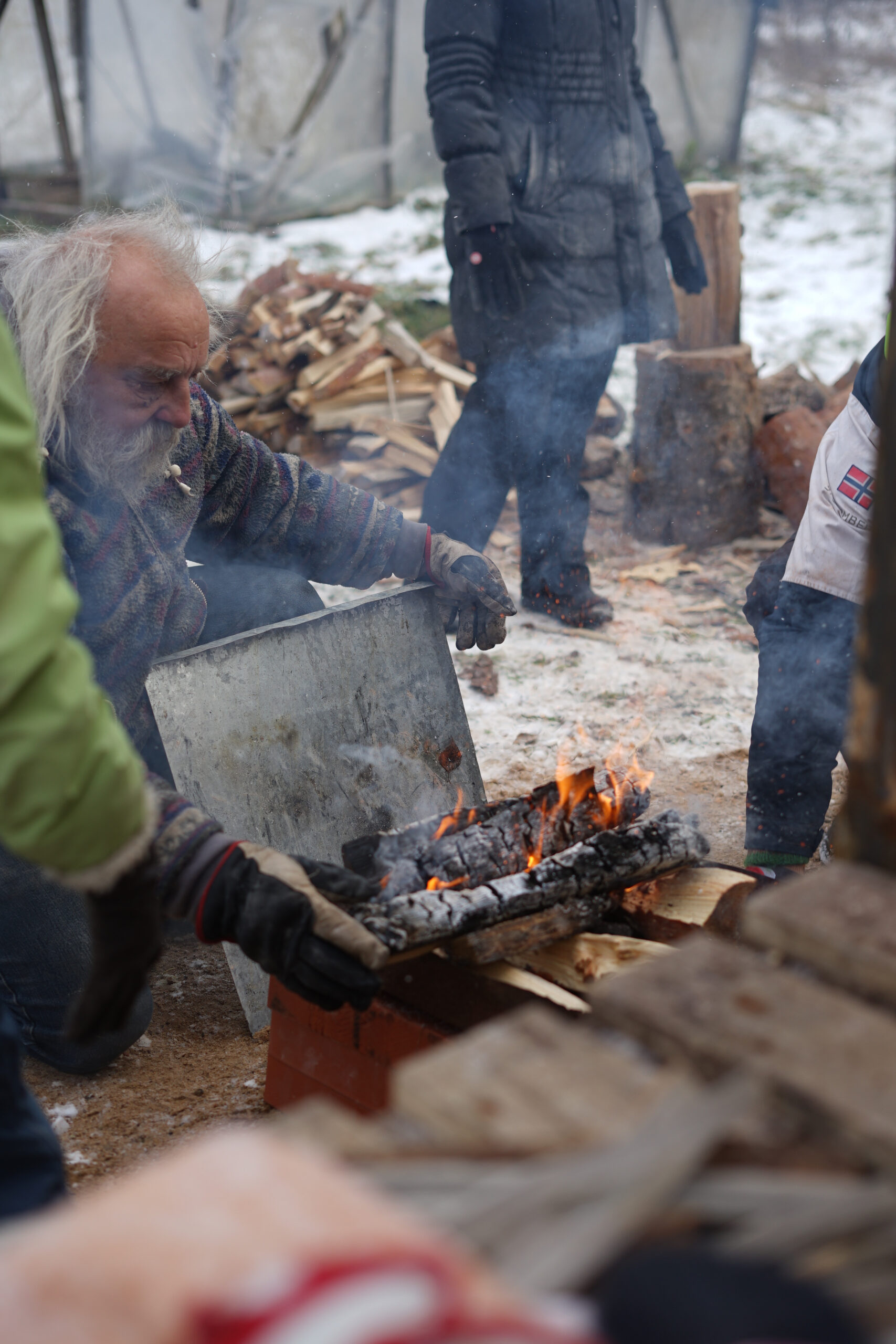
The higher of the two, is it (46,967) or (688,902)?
(688,902)

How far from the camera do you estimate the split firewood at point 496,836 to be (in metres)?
2.32

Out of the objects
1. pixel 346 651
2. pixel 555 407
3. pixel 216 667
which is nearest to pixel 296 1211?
pixel 216 667

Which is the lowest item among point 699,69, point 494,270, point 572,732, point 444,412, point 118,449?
point 572,732

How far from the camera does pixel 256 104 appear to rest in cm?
1004

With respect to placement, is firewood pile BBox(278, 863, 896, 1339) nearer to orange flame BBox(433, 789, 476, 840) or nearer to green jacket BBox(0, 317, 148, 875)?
green jacket BBox(0, 317, 148, 875)

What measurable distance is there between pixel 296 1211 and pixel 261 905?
111 cm

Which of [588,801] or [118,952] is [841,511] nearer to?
[588,801]

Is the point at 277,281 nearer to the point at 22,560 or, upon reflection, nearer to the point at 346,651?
the point at 346,651

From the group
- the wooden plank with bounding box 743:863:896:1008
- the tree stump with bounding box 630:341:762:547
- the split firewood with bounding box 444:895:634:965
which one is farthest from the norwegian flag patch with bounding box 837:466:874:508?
the tree stump with bounding box 630:341:762:547

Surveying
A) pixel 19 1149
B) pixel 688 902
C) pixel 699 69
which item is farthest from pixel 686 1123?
pixel 699 69

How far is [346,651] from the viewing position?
9.24ft

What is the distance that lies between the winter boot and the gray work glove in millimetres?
1928

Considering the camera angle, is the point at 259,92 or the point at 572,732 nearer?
the point at 572,732

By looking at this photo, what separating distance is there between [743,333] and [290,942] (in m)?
7.31
